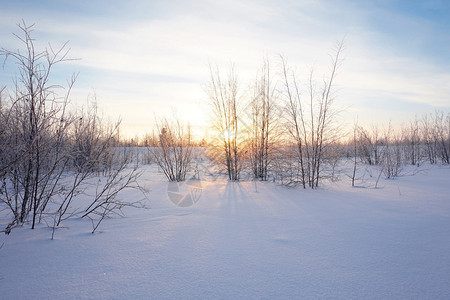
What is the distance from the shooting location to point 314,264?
2.09 meters

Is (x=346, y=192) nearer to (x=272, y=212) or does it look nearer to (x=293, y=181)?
(x=293, y=181)

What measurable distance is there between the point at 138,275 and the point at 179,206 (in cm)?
242

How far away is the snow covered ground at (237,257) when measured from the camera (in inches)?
67.9

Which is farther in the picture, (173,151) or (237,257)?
(173,151)

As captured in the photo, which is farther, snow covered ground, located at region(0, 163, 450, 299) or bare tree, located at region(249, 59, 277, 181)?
bare tree, located at region(249, 59, 277, 181)

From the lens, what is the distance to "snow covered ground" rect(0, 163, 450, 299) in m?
1.72

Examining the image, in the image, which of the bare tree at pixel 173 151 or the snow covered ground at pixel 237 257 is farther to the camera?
the bare tree at pixel 173 151

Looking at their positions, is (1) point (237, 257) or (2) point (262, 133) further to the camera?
(2) point (262, 133)

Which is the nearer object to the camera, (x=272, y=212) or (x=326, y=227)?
(x=326, y=227)

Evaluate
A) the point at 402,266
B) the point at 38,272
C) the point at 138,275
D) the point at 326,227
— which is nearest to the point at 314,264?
the point at 402,266

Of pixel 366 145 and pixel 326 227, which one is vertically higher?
pixel 366 145

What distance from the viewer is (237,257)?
2.22 meters

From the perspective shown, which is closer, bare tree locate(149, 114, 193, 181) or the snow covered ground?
the snow covered ground

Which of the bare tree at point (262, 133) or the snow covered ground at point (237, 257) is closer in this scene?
the snow covered ground at point (237, 257)
